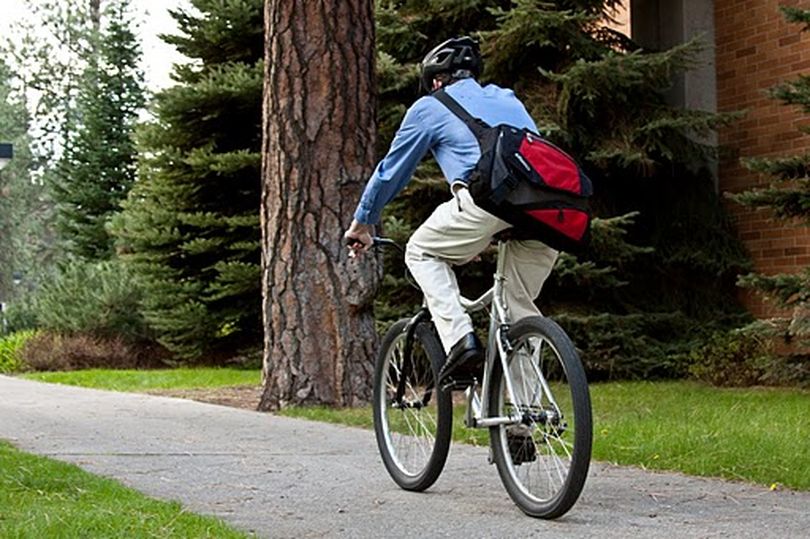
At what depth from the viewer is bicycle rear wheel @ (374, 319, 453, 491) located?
5527mm

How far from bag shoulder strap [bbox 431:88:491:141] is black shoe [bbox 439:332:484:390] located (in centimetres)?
80

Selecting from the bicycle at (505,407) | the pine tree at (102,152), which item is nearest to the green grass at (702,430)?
the bicycle at (505,407)

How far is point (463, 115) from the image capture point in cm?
527

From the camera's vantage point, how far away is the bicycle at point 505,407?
4.72 meters

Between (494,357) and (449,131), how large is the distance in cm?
92

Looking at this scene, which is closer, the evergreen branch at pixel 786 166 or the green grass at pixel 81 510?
the green grass at pixel 81 510

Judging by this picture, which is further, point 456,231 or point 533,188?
point 456,231

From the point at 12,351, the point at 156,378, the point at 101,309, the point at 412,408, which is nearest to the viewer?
the point at 412,408

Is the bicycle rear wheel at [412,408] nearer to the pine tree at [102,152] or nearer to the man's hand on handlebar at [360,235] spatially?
the man's hand on handlebar at [360,235]

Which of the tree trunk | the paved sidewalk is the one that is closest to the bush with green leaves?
the tree trunk

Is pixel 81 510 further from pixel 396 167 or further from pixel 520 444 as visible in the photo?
pixel 396 167

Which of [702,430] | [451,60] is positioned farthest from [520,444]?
[702,430]

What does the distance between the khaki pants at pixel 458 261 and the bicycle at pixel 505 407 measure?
7 cm

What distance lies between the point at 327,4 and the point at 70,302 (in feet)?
34.1
